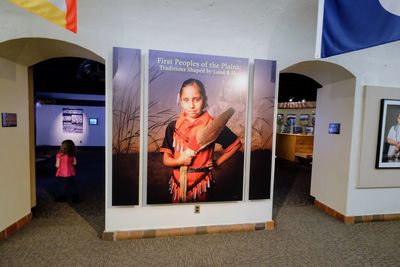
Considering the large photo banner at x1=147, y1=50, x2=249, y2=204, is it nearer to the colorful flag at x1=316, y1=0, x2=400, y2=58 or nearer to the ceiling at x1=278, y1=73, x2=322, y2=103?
the colorful flag at x1=316, y1=0, x2=400, y2=58

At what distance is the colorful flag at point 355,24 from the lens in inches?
74.0

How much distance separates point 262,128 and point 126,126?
1.81m

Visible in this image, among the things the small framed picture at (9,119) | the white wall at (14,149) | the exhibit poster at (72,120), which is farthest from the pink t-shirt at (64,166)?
the exhibit poster at (72,120)

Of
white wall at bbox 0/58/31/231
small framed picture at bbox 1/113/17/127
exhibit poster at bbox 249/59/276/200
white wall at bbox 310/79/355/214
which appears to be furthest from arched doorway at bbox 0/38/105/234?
white wall at bbox 310/79/355/214

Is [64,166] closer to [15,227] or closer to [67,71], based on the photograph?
[15,227]

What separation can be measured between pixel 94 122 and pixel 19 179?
28.7 ft

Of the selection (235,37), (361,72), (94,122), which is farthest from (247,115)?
(94,122)

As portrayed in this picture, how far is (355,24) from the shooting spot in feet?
6.60

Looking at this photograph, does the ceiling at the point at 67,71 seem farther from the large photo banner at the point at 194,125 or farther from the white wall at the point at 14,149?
the large photo banner at the point at 194,125

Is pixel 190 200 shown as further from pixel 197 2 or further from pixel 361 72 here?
pixel 361 72

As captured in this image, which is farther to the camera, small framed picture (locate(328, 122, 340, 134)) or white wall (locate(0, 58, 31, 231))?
small framed picture (locate(328, 122, 340, 134))

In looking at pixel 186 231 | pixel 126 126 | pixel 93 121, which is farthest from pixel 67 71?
pixel 186 231

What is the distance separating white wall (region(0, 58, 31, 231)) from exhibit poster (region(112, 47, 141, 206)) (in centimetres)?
136

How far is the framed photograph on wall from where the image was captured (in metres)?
3.27
